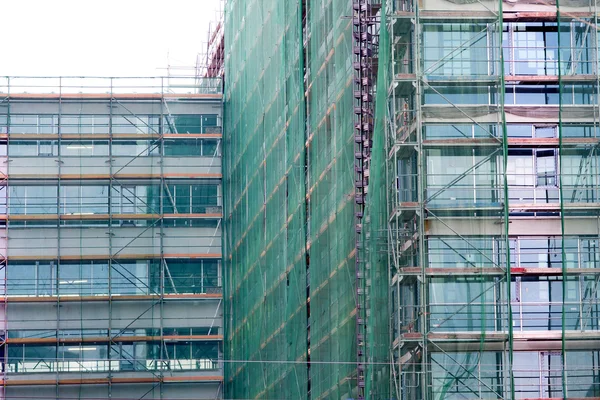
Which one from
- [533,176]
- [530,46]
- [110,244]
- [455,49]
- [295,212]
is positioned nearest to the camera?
[455,49]

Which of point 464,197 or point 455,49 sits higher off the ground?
point 455,49

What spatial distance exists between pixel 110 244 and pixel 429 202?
26248mm

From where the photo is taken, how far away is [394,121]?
2400cm

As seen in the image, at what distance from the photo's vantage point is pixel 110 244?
157 feet

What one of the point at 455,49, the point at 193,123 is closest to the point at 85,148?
the point at 193,123

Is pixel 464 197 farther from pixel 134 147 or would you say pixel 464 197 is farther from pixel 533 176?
pixel 134 147

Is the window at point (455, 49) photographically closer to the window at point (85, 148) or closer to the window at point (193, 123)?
the window at point (193, 123)

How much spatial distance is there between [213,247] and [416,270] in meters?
25.9

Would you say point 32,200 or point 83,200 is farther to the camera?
point 83,200

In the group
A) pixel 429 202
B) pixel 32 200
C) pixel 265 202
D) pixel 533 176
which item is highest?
pixel 32 200

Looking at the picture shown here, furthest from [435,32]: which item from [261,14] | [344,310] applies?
[261,14]


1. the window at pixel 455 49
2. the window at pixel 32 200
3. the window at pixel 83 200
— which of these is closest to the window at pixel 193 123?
the window at pixel 83 200

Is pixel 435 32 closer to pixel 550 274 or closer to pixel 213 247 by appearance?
pixel 550 274

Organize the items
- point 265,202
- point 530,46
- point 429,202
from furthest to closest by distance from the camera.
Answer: point 265,202 → point 530,46 → point 429,202
